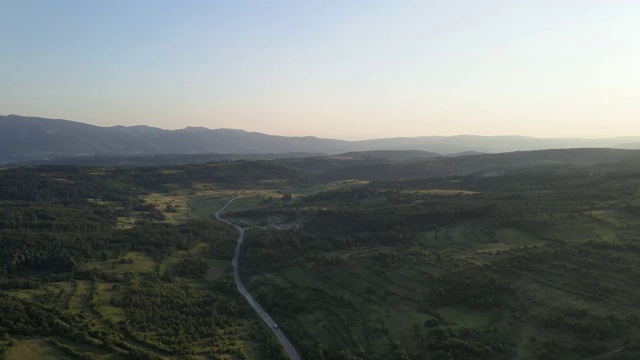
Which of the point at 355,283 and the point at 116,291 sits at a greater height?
the point at 355,283

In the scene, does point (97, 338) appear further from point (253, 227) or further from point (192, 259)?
point (253, 227)

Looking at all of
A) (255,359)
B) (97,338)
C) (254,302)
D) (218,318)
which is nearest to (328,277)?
(254,302)

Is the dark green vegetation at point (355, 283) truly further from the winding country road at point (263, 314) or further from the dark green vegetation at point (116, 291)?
the winding country road at point (263, 314)

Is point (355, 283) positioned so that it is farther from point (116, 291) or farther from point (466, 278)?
point (116, 291)

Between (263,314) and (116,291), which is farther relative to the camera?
(116,291)

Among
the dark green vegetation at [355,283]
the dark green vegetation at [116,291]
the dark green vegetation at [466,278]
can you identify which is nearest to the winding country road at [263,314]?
the dark green vegetation at [355,283]

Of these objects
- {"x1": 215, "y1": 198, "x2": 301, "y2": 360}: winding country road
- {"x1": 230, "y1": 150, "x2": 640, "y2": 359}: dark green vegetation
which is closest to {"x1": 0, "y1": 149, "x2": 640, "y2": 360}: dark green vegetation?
{"x1": 230, "y1": 150, "x2": 640, "y2": 359}: dark green vegetation

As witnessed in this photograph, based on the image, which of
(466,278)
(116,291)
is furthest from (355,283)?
(116,291)

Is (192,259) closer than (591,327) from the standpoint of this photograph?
No
